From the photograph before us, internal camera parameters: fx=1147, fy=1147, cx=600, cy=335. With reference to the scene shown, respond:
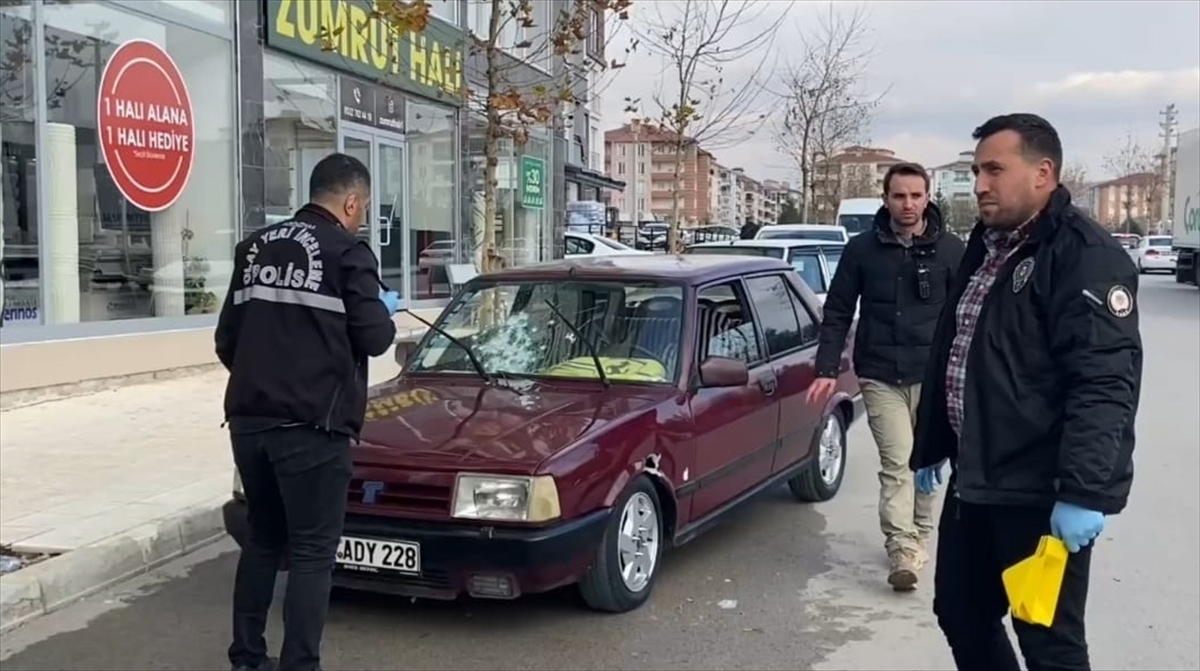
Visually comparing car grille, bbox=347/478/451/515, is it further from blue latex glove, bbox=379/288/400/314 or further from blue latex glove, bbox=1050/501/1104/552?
blue latex glove, bbox=1050/501/1104/552

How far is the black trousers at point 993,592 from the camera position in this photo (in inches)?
119

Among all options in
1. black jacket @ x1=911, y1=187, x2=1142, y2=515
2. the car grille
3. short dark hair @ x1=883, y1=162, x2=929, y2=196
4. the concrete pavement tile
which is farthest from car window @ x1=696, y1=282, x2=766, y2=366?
the concrete pavement tile

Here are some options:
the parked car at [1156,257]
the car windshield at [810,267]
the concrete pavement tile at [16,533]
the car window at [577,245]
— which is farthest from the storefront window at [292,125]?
the parked car at [1156,257]

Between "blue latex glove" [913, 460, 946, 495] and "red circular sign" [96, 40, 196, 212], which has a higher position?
"red circular sign" [96, 40, 196, 212]

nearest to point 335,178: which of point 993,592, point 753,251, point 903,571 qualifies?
point 993,592

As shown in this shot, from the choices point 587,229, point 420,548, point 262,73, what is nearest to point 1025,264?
point 420,548

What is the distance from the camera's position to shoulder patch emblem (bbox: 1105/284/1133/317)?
2.88 meters

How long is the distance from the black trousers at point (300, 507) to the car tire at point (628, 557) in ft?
4.00

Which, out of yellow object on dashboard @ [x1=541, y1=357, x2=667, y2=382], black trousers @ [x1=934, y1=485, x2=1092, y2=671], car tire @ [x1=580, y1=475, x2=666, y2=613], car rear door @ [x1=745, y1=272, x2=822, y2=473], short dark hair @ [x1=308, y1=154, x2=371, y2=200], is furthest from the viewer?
car rear door @ [x1=745, y1=272, x2=822, y2=473]

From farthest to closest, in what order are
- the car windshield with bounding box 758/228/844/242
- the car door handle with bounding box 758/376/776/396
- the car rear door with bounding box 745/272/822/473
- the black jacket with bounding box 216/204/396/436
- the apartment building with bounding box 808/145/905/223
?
the apartment building with bounding box 808/145/905/223 < the car windshield with bounding box 758/228/844/242 < the car rear door with bounding box 745/272/822/473 < the car door handle with bounding box 758/376/776/396 < the black jacket with bounding box 216/204/396/436

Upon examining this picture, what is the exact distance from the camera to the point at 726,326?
244 inches

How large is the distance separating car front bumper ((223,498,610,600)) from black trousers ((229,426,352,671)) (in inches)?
16.5

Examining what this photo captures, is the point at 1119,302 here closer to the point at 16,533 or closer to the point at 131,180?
the point at 16,533

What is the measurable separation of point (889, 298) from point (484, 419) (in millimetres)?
2028
